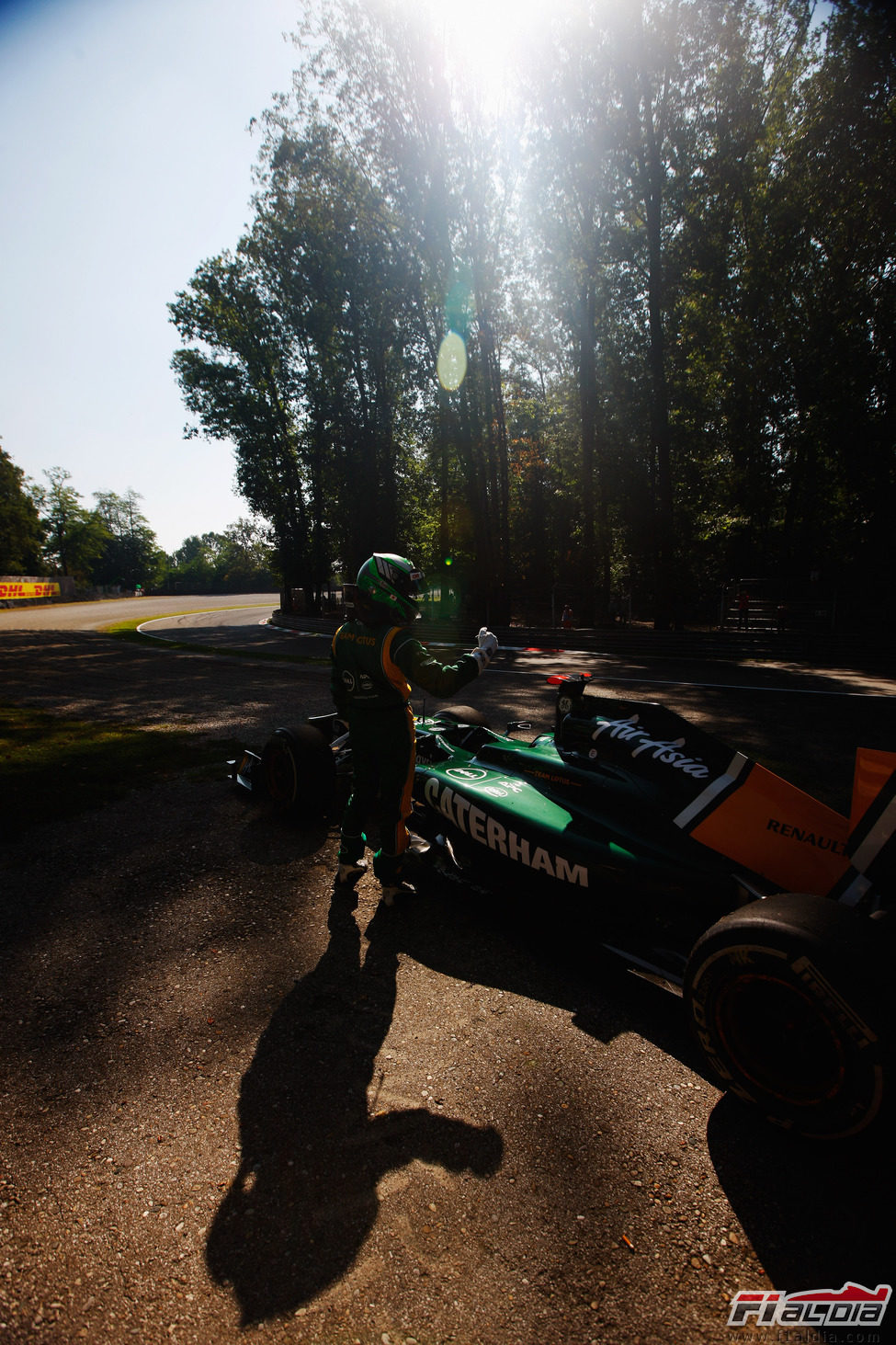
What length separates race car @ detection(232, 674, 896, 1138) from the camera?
6.66 ft

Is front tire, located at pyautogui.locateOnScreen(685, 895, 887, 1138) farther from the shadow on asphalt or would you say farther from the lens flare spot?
the lens flare spot

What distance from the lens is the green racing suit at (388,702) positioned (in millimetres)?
3695

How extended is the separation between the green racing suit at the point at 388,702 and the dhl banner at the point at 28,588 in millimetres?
58481

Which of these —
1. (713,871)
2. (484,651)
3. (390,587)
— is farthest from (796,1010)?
(390,587)

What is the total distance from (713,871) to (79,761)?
6261 mm

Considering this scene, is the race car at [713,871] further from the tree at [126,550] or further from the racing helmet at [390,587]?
the tree at [126,550]

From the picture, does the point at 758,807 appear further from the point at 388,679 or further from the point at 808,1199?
the point at 388,679

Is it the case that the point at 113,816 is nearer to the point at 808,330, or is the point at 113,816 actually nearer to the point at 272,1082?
the point at 272,1082

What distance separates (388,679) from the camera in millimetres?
3725

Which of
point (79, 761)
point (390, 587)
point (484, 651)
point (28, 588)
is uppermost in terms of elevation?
point (390, 587)

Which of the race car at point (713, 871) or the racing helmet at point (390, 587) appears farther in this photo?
the racing helmet at point (390, 587)

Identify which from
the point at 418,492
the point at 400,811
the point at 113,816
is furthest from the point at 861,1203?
the point at 418,492

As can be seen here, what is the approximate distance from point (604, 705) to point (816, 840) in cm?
126

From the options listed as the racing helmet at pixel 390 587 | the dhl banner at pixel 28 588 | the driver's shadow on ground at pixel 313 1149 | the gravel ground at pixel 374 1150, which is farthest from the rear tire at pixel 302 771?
the dhl banner at pixel 28 588
